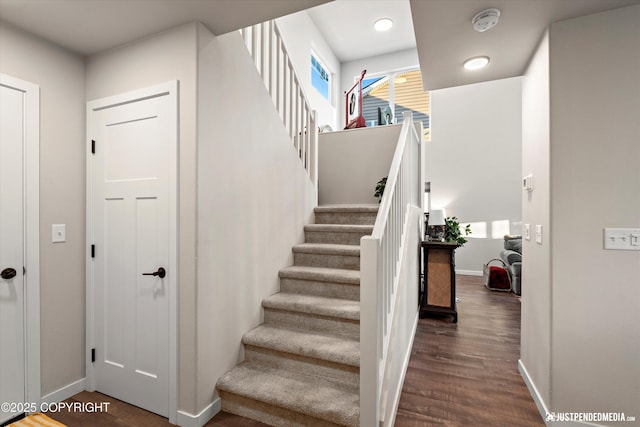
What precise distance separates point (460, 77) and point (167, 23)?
2276 mm

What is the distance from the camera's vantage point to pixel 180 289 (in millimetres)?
1934

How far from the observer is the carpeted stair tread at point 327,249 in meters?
2.70

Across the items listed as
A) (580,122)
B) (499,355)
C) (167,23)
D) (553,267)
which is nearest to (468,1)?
(580,122)

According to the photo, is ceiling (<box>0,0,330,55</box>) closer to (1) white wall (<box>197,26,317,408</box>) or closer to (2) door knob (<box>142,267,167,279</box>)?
(1) white wall (<box>197,26,317,408</box>)

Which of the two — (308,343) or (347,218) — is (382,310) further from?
(347,218)

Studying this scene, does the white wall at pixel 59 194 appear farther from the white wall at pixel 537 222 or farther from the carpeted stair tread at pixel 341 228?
the white wall at pixel 537 222

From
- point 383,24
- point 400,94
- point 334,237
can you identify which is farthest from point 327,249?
point 400,94

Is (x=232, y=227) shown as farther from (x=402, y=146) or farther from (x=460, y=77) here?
(x=460, y=77)

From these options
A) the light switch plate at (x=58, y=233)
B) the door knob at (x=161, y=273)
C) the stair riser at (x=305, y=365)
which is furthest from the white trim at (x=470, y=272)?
the light switch plate at (x=58, y=233)

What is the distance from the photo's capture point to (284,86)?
2.93m

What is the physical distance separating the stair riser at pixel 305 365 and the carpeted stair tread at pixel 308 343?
48mm

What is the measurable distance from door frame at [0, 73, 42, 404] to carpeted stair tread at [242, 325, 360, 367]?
51.4 inches

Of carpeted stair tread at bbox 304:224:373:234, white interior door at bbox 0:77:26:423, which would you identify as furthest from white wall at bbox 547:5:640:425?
white interior door at bbox 0:77:26:423

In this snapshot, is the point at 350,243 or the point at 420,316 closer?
the point at 350,243
